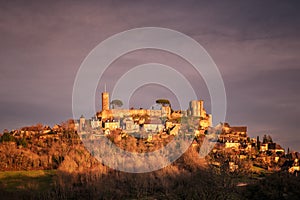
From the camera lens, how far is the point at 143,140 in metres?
60.8

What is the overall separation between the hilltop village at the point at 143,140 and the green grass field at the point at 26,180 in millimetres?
2075

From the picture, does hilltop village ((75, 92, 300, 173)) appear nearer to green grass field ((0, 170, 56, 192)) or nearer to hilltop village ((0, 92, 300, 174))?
hilltop village ((0, 92, 300, 174))

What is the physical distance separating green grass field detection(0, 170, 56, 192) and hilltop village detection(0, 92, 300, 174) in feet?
6.81

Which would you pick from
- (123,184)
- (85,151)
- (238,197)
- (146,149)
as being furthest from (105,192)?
(146,149)

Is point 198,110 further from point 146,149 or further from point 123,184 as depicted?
point 123,184

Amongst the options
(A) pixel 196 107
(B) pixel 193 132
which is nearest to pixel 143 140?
(B) pixel 193 132

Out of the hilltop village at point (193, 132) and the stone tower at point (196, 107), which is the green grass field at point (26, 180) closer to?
the hilltop village at point (193, 132)

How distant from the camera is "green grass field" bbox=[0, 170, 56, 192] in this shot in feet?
103

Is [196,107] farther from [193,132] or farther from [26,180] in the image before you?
[26,180]

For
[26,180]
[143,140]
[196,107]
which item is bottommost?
[26,180]

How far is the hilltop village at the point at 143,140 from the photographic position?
4153 centimetres

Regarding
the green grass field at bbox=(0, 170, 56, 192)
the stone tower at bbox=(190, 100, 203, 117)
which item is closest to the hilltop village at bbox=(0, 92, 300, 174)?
the stone tower at bbox=(190, 100, 203, 117)

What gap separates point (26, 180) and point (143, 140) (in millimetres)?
27829

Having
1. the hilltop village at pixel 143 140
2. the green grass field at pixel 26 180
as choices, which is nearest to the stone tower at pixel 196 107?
the hilltop village at pixel 143 140
